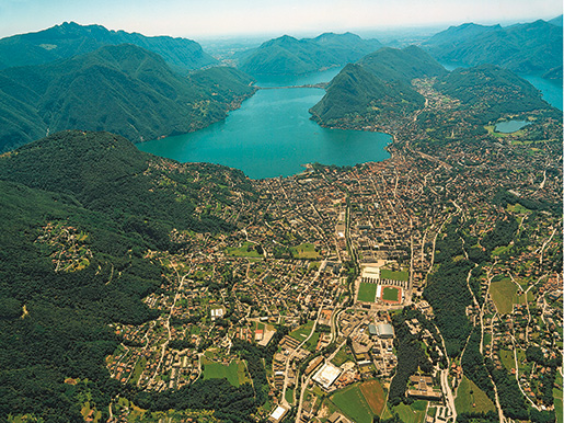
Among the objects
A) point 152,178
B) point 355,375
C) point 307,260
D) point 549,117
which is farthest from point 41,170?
point 549,117

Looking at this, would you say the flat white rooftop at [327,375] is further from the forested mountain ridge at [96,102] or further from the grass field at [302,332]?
the forested mountain ridge at [96,102]

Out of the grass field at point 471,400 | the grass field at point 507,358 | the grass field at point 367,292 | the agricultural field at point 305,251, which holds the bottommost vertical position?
the grass field at point 471,400

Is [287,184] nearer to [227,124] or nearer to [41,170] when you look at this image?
[41,170]

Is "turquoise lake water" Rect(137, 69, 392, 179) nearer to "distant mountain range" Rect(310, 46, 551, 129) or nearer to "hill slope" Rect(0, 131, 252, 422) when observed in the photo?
"distant mountain range" Rect(310, 46, 551, 129)

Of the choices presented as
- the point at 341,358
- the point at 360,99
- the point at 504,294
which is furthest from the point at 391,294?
the point at 360,99

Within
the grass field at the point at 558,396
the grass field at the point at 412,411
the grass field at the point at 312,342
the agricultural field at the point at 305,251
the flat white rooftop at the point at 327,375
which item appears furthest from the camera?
the agricultural field at the point at 305,251

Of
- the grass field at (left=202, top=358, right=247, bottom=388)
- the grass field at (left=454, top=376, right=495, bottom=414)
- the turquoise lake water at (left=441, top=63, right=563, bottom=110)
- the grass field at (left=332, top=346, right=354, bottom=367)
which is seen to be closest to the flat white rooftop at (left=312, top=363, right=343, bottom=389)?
the grass field at (left=332, top=346, right=354, bottom=367)

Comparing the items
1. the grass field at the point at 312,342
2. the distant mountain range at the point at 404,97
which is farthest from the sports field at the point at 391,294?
the distant mountain range at the point at 404,97
